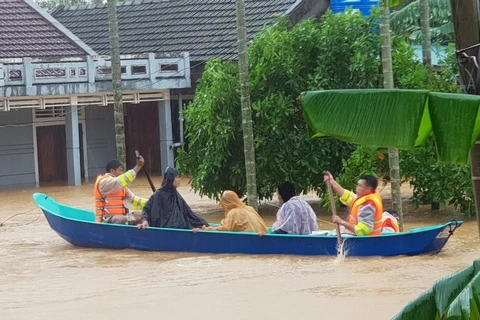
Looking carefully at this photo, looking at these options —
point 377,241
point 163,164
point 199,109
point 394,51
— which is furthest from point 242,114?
point 163,164

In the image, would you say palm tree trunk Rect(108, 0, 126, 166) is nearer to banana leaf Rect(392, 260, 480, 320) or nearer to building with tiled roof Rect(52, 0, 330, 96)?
building with tiled roof Rect(52, 0, 330, 96)

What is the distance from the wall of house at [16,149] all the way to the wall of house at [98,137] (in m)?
1.87

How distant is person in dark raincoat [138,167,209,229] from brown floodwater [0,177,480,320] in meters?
0.46

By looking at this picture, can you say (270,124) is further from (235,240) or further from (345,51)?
(235,240)

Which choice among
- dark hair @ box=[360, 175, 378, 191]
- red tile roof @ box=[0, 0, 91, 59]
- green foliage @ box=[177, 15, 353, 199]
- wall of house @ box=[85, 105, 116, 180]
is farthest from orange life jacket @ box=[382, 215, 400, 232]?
wall of house @ box=[85, 105, 116, 180]

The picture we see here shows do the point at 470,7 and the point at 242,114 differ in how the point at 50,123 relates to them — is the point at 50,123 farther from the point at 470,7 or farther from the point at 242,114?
the point at 470,7

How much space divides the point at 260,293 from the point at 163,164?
1629cm

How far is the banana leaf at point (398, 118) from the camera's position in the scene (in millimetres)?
4230

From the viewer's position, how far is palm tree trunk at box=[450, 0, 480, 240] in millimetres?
4285

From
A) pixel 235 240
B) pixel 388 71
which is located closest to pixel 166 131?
pixel 388 71

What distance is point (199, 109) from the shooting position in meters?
18.9

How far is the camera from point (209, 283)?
41.2 ft

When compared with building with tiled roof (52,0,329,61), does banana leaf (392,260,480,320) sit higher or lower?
lower

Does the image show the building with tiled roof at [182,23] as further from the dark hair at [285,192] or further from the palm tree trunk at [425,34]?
the dark hair at [285,192]
